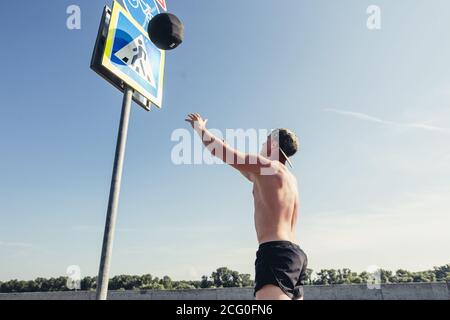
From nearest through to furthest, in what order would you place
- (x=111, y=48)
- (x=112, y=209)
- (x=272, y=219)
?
(x=112, y=209) < (x=272, y=219) < (x=111, y=48)

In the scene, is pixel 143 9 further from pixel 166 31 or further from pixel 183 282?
pixel 183 282

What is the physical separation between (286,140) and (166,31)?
1844mm

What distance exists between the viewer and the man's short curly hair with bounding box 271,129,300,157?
2967 mm

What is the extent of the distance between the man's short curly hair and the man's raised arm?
0.42m

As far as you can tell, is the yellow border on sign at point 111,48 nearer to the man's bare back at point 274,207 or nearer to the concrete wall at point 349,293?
the man's bare back at point 274,207

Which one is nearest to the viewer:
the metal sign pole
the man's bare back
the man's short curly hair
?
the metal sign pole

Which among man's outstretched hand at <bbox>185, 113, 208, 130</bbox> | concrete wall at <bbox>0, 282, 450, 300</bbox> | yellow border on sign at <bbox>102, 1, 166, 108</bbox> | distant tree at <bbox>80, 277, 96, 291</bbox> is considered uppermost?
yellow border on sign at <bbox>102, 1, 166, 108</bbox>

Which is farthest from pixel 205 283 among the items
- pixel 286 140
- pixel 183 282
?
pixel 286 140

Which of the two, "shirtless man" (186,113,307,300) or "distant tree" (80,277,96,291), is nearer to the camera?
"shirtless man" (186,113,307,300)

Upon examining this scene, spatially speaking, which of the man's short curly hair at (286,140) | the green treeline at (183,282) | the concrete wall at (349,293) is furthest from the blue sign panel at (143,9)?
the green treeline at (183,282)

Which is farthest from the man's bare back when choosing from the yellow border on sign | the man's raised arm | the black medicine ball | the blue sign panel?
the blue sign panel

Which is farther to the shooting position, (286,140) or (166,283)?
(166,283)

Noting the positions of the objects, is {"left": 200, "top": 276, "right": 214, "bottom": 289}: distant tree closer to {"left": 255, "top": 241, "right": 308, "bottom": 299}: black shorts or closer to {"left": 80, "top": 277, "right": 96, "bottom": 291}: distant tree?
{"left": 80, "top": 277, "right": 96, "bottom": 291}: distant tree

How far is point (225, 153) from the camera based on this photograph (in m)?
2.38
